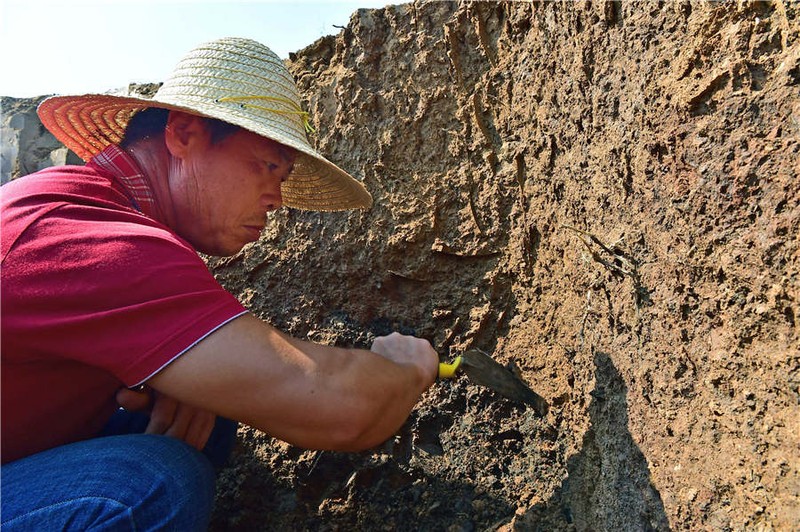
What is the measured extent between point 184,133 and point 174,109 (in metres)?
0.05

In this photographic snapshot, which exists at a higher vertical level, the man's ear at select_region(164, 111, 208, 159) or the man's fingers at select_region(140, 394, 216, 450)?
the man's ear at select_region(164, 111, 208, 159)

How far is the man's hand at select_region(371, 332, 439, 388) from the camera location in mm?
1341

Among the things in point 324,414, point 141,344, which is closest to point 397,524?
point 324,414

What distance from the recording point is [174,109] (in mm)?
1358

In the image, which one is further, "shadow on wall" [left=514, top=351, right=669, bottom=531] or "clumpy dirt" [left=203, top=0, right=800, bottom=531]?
"shadow on wall" [left=514, top=351, right=669, bottom=531]

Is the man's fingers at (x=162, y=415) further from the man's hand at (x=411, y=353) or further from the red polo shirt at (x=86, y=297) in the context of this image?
the man's hand at (x=411, y=353)

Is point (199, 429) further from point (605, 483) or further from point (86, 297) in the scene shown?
point (605, 483)

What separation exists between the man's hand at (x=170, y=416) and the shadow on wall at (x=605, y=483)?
775 millimetres

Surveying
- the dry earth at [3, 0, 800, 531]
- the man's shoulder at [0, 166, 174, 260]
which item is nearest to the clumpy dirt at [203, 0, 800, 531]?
the dry earth at [3, 0, 800, 531]

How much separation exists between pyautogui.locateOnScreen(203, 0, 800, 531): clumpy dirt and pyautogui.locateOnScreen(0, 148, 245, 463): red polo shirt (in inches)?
32.3

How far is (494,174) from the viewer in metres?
1.89

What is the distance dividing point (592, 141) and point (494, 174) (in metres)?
0.42

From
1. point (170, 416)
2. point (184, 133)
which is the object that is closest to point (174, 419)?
point (170, 416)

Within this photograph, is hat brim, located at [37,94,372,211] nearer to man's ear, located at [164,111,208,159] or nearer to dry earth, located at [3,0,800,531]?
man's ear, located at [164,111,208,159]
